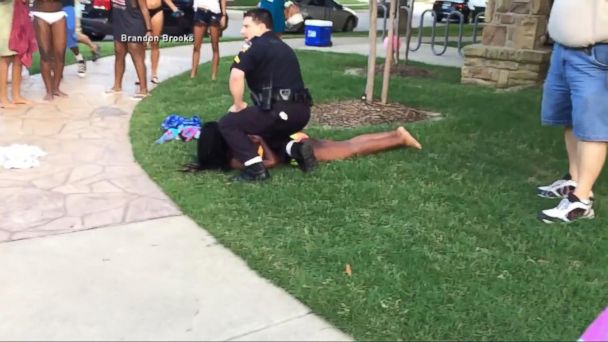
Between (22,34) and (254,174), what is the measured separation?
3784mm

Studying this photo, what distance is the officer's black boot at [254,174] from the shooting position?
488cm

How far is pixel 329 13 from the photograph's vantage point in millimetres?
20953

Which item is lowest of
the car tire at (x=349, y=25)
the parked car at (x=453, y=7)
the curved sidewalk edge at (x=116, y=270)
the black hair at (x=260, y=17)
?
the curved sidewalk edge at (x=116, y=270)

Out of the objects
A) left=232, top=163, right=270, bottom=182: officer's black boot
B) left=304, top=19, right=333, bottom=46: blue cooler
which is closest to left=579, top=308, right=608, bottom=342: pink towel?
left=232, top=163, right=270, bottom=182: officer's black boot

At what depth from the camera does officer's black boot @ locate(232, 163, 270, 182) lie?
192 inches

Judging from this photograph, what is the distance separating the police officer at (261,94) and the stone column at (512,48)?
→ 16.9 ft

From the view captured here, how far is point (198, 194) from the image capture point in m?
4.64

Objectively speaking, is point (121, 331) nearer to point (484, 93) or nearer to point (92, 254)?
point (92, 254)

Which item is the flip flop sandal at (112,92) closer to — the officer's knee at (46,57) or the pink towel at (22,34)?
the officer's knee at (46,57)

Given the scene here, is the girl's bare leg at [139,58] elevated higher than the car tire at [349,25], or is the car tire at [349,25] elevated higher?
the car tire at [349,25]

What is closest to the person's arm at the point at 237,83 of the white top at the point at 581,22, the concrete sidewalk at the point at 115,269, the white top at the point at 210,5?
the concrete sidewalk at the point at 115,269

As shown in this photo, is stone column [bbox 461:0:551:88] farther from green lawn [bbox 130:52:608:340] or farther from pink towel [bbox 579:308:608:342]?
pink towel [bbox 579:308:608:342]

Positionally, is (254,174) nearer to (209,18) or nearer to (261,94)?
(261,94)

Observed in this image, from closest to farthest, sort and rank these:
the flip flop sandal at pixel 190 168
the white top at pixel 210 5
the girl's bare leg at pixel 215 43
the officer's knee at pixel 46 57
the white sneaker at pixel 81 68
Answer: the flip flop sandal at pixel 190 168 → the officer's knee at pixel 46 57 → the white top at pixel 210 5 → the girl's bare leg at pixel 215 43 → the white sneaker at pixel 81 68
